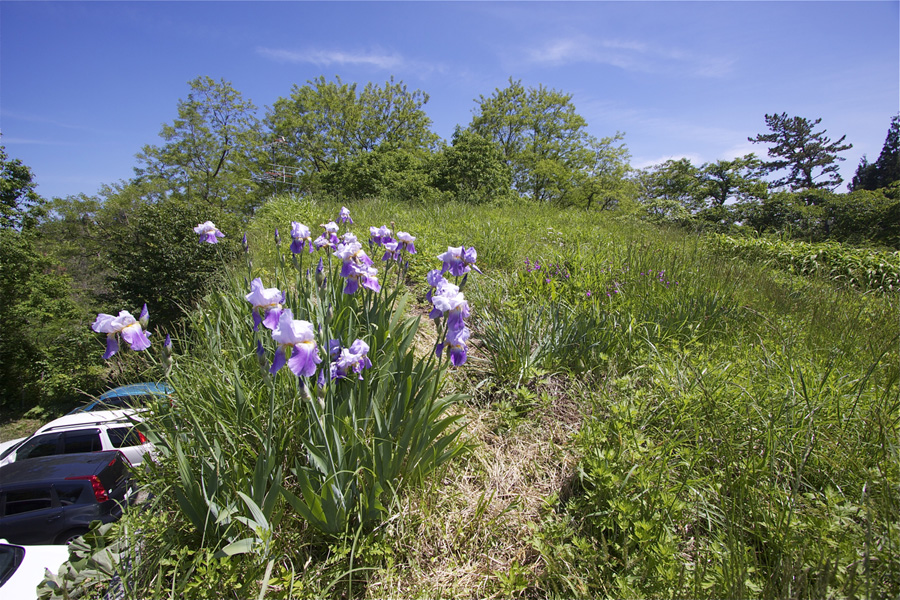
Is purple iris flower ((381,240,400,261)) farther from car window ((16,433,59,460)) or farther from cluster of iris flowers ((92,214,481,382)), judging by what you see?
car window ((16,433,59,460))

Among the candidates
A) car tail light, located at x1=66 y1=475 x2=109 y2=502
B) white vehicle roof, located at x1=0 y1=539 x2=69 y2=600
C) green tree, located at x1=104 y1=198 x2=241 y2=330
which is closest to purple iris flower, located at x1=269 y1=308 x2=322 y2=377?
white vehicle roof, located at x1=0 y1=539 x2=69 y2=600

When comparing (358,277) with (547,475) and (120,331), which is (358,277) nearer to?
(120,331)

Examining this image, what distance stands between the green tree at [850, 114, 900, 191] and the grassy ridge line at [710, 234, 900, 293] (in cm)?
2531

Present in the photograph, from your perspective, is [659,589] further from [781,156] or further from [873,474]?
[781,156]

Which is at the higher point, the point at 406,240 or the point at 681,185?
the point at 681,185

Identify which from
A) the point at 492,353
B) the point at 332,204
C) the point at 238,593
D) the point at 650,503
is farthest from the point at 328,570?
the point at 332,204

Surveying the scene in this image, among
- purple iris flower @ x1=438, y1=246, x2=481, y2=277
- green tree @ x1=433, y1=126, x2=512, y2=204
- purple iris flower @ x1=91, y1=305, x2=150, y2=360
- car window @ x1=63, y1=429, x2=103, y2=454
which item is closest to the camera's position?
purple iris flower @ x1=91, y1=305, x2=150, y2=360

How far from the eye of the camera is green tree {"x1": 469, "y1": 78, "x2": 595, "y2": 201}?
78.5 feet

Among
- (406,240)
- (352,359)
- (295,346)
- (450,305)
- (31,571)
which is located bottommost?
(31,571)

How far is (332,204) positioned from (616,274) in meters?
7.43

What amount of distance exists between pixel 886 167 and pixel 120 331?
124 ft

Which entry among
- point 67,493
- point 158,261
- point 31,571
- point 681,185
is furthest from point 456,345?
point 681,185

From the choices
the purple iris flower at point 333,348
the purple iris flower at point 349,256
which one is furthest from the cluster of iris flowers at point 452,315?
the purple iris flower at point 349,256

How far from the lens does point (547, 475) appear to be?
76.9 inches
